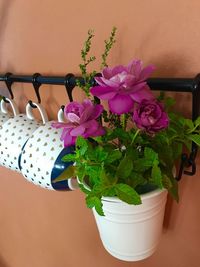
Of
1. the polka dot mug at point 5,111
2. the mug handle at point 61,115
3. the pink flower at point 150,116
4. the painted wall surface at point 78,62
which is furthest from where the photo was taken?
the polka dot mug at point 5,111

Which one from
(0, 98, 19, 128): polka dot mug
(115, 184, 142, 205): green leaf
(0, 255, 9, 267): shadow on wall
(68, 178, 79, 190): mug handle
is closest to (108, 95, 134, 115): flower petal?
(115, 184, 142, 205): green leaf

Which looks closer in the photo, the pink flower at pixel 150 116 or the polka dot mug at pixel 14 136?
the pink flower at pixel 150 116

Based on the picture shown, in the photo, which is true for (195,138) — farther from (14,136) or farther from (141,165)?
(14,136)

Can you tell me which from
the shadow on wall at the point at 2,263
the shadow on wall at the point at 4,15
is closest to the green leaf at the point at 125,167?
the shadow on wall at the point at 4,15

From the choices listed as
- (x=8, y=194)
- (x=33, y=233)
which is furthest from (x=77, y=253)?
(x=8, y=194)

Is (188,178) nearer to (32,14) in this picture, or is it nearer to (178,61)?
(178,61)

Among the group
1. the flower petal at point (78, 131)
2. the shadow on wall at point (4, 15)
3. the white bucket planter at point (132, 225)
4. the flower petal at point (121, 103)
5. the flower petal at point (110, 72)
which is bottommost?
the white bucket planter at point (132, 225)

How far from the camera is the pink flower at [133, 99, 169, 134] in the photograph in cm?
35

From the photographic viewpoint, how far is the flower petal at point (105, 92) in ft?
1.17

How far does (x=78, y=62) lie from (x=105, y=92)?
25 centimetres

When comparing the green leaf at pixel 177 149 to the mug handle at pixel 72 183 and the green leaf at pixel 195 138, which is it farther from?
the mug handle at pixel 72 183

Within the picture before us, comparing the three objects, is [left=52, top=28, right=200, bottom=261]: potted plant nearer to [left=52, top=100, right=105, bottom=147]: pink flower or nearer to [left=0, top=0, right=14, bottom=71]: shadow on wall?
[left=52, top=100, right=105, bottom=147]: pink flower

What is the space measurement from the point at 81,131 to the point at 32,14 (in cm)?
41

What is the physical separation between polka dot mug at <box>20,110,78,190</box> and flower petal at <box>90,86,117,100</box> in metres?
0.18
